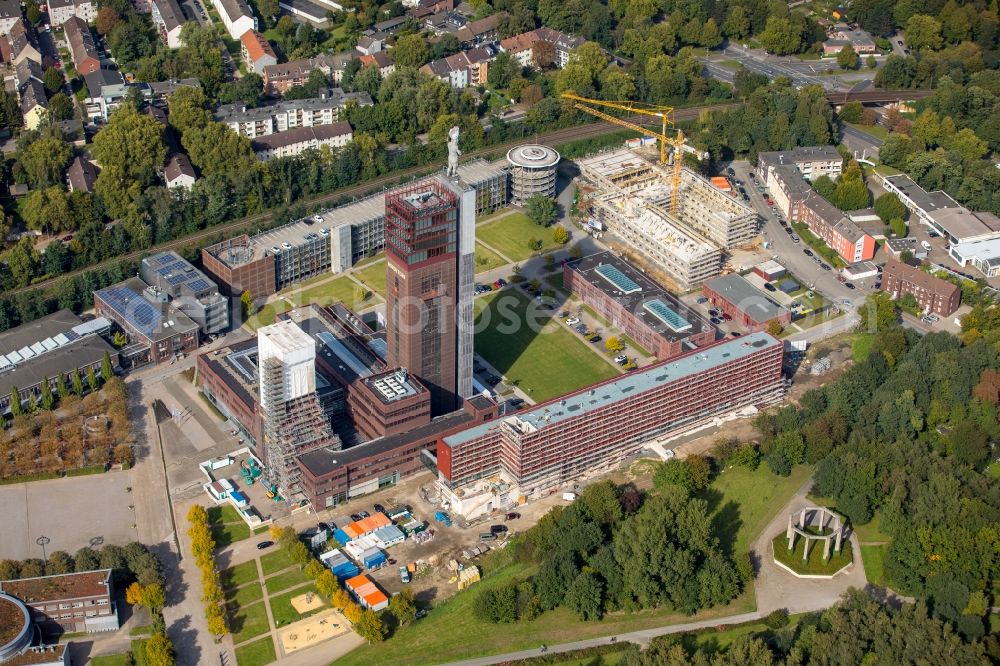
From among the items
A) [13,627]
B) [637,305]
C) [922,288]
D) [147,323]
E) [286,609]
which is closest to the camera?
[13,627]

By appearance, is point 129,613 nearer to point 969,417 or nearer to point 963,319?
point 969,417

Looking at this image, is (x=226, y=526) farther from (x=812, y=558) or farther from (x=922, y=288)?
(x=922, y=288)

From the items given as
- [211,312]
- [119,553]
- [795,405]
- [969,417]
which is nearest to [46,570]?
[119,553]

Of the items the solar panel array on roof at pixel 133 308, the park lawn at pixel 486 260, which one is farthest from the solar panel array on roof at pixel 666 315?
the solar panel array on roof at pixel 133 308

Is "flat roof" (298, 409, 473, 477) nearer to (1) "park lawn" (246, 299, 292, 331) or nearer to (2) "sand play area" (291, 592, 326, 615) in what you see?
(2) "sand play area" (291, 592, 326, 615)

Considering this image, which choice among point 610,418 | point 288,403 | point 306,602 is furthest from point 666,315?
point 306,602

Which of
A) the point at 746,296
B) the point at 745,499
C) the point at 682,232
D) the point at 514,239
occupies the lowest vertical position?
the point at 745,499

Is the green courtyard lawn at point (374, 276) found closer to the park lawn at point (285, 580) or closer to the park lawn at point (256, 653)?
the park lawn at point (285, 580)
